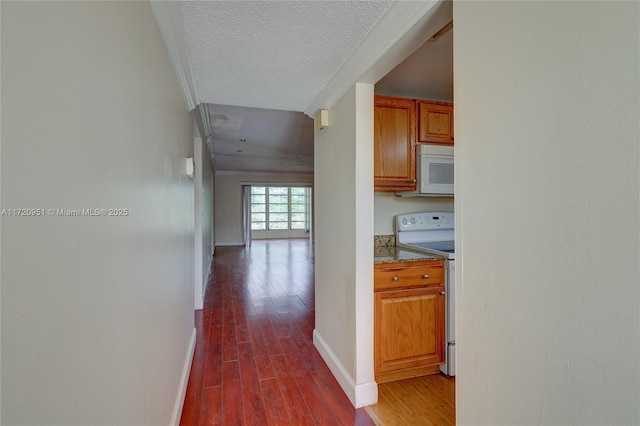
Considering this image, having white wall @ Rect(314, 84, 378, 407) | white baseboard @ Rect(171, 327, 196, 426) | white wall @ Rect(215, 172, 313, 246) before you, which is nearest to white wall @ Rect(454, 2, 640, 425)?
white wall @ Rect(314, 84, 378, 407)

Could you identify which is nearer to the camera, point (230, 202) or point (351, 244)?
point (351, 244)

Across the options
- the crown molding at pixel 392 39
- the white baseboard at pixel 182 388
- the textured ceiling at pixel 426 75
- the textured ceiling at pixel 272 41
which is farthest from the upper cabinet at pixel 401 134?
the white baseboard at pixel 182 388

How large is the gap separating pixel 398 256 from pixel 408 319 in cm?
44

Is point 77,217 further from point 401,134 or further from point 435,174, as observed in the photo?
point 435,174

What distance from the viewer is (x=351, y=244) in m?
2.00

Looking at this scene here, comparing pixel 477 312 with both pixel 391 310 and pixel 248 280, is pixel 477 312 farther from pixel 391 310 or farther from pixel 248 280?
pixel 248 280

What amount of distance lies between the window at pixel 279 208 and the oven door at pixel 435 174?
9.27 m

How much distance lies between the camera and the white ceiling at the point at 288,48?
1.35 meters

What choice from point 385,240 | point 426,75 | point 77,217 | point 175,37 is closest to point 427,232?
point 385,240

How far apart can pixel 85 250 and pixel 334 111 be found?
192cm

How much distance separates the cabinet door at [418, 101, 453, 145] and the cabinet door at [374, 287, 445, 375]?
3.93ft

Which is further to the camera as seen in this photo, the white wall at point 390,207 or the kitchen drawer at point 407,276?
the white wall at point 390,207

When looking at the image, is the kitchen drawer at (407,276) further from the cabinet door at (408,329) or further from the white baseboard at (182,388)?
the white baseboard at (182,388)

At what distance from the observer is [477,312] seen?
96cm
